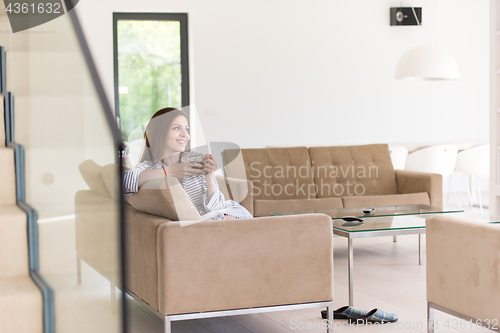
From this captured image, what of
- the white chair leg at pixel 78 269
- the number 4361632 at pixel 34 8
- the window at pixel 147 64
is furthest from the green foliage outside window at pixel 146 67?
the white chair leg at pixel 78 269

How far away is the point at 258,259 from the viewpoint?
2.26m

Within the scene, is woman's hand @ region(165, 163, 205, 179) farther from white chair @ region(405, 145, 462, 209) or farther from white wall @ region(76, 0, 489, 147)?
white wall @ region(76, 0, 489, 147)

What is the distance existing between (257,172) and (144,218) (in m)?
2.45

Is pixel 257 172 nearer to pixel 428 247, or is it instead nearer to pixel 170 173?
pixel 170 173

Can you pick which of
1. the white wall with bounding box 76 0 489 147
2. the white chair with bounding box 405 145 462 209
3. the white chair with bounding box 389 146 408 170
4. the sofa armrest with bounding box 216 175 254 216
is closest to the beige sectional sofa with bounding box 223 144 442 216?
the sofa armrest with bounding box 216 175 254 216

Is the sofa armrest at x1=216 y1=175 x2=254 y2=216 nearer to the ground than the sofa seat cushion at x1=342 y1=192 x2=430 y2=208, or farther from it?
farther from it

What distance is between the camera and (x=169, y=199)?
2.21m

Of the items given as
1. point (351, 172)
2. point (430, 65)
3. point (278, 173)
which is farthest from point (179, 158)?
point (430, 65)

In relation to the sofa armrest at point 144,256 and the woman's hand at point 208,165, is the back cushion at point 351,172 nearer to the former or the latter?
the woman's hand at point 208,165

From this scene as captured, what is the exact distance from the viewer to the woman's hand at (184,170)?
255 cm

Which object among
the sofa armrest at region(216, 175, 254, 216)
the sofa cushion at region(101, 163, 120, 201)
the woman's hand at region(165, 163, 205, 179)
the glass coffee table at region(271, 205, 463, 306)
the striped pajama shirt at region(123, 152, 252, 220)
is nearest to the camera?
the sofa cushion at region(101, 163, 120, 201)

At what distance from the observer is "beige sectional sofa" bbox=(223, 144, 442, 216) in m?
4.59

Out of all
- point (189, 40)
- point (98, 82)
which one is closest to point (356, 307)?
point (98, 82)

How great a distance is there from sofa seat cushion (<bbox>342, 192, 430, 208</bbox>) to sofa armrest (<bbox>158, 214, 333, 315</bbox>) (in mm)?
2069
